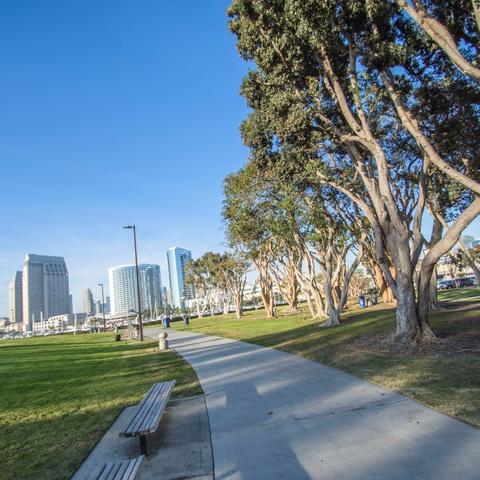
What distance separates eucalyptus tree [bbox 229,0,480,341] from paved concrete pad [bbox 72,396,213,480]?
7.14m

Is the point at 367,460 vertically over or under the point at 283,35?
under

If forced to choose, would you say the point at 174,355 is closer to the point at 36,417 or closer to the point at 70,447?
the point at 36,417

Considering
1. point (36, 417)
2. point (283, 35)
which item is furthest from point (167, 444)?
point (283, 35)

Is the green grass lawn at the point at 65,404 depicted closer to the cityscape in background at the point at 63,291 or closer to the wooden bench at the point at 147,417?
the wooden bench at the point at 147,417

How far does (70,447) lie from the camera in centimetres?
582

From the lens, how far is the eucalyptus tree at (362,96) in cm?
1092

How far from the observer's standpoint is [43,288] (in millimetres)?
168500

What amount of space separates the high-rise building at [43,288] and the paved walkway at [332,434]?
557ft

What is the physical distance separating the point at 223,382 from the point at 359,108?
27.6 feet

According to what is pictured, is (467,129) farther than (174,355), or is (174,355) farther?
(174,355)

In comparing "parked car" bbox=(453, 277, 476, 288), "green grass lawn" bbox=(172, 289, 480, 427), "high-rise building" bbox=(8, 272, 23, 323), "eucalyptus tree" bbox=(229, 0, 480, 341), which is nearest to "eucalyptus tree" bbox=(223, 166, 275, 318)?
"eucalyptus tree" bbox=(229, 0, 480, 341)

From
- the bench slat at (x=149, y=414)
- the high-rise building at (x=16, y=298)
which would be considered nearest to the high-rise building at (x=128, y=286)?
the high-rise building at (x=16, y=298)

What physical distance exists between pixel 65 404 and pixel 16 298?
19476cm

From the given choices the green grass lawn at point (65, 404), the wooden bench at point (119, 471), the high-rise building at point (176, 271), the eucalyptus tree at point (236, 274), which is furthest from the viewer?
the high-rise building at point (176, 271)
